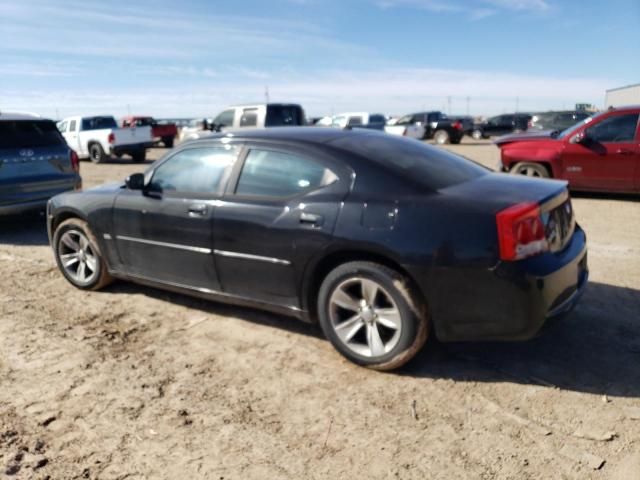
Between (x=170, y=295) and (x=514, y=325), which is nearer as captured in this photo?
(x=514, y=325)

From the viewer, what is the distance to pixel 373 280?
328cm

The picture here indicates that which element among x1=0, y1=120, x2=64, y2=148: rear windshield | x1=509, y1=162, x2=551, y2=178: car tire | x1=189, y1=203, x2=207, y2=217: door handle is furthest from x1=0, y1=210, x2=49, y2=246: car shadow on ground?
x1=509, y1=162, x2=551, y2=178: car tire

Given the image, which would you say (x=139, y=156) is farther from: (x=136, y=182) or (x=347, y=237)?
(x=347, y=237)

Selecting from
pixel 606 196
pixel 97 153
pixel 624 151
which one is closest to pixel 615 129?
pixel 624 151

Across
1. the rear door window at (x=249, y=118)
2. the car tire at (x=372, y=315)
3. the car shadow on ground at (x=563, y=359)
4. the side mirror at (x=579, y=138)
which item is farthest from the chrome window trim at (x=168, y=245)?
the rear door window at (x=249, y=118)

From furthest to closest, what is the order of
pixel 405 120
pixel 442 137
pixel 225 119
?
1. pixel 405 120
2. pixel 442 137
3. pixel 225 119

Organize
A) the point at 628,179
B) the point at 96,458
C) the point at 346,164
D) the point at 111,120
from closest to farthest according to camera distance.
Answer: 1. the point at 96,458
2. the point at 346,164
3. the point at 628,179
4. the point at 111,120

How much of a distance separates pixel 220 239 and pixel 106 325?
128cm

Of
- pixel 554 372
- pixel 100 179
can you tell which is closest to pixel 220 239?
pixel 554 372

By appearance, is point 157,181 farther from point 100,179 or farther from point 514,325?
point 100,179

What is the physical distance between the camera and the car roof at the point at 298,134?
382cm

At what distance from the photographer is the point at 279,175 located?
3750mm

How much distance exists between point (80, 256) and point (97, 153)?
1657 cm

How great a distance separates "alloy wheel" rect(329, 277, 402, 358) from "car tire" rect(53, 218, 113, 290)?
101 inches
